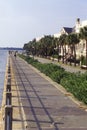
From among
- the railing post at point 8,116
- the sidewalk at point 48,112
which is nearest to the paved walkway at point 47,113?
the sidewalk at point 48,112

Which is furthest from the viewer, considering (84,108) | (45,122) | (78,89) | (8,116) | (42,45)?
(42,45)

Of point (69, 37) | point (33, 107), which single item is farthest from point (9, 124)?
point (69, 37)

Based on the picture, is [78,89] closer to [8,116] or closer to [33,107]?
[33,107]

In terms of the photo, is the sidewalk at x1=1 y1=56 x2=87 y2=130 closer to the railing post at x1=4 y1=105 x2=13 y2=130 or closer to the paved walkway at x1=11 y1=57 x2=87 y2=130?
the paved walkway at x1=11 y1=57 x2=87 y2=130

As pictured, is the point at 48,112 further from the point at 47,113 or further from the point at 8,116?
the point at 8,116

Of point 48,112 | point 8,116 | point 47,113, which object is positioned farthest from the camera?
point 48,112

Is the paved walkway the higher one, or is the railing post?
the railing post

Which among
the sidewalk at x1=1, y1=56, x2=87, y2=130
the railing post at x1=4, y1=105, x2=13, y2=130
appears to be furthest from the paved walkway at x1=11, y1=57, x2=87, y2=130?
the railing post at x1=4, y1=105, x2=13, y2=130

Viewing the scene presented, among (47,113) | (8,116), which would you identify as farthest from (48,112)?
(8,116)

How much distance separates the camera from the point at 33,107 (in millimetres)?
15398

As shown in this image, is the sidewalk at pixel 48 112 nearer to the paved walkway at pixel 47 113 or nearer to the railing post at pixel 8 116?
the paved walkway at pixel 47 113

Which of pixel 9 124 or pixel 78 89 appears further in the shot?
pixel 78 89

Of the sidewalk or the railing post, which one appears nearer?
the railing post

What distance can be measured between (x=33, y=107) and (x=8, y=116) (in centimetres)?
531
